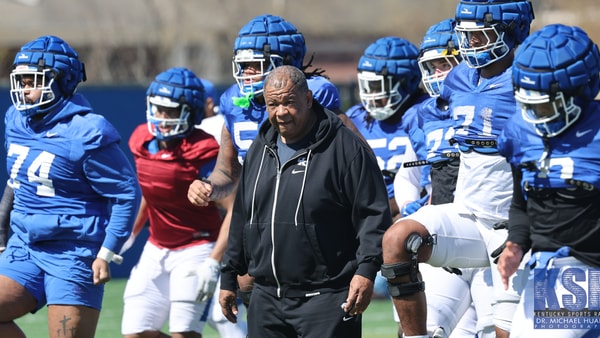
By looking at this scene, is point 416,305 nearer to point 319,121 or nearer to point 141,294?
point 319,121

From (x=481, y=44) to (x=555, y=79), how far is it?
40.8 inches

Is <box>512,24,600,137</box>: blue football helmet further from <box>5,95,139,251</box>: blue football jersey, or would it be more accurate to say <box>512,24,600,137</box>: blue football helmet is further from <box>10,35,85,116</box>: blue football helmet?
<box>10,35,85,116</box>: blue football helmet

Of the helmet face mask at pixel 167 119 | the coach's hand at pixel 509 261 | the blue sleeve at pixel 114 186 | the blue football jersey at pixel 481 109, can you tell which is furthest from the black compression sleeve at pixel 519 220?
the helmet face mask at pixel 167 119

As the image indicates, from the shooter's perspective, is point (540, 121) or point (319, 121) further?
point (319, 121)

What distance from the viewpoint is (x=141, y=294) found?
776 cm

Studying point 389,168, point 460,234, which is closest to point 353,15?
point 389,168

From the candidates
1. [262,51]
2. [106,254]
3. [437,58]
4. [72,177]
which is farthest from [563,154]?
[72,177]

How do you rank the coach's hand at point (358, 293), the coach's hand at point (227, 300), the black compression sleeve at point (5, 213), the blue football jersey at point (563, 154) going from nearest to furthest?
the blue football jersey at point (563, 154) → the coach's hand at point (358, 293) → the coach's hand at point (227, 300) → the black compression sleeve at point (5, 213)

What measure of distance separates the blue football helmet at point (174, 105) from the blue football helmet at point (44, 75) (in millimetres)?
1090

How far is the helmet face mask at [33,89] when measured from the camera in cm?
681

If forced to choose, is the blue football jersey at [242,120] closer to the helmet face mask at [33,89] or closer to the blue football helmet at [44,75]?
the blue football helmet at [44,75]

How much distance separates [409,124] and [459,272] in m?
1.85

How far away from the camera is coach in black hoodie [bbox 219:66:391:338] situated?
555 cm

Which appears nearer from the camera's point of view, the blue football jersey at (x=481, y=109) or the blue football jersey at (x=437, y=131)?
the blue football jersey at (x=481, y=109)
